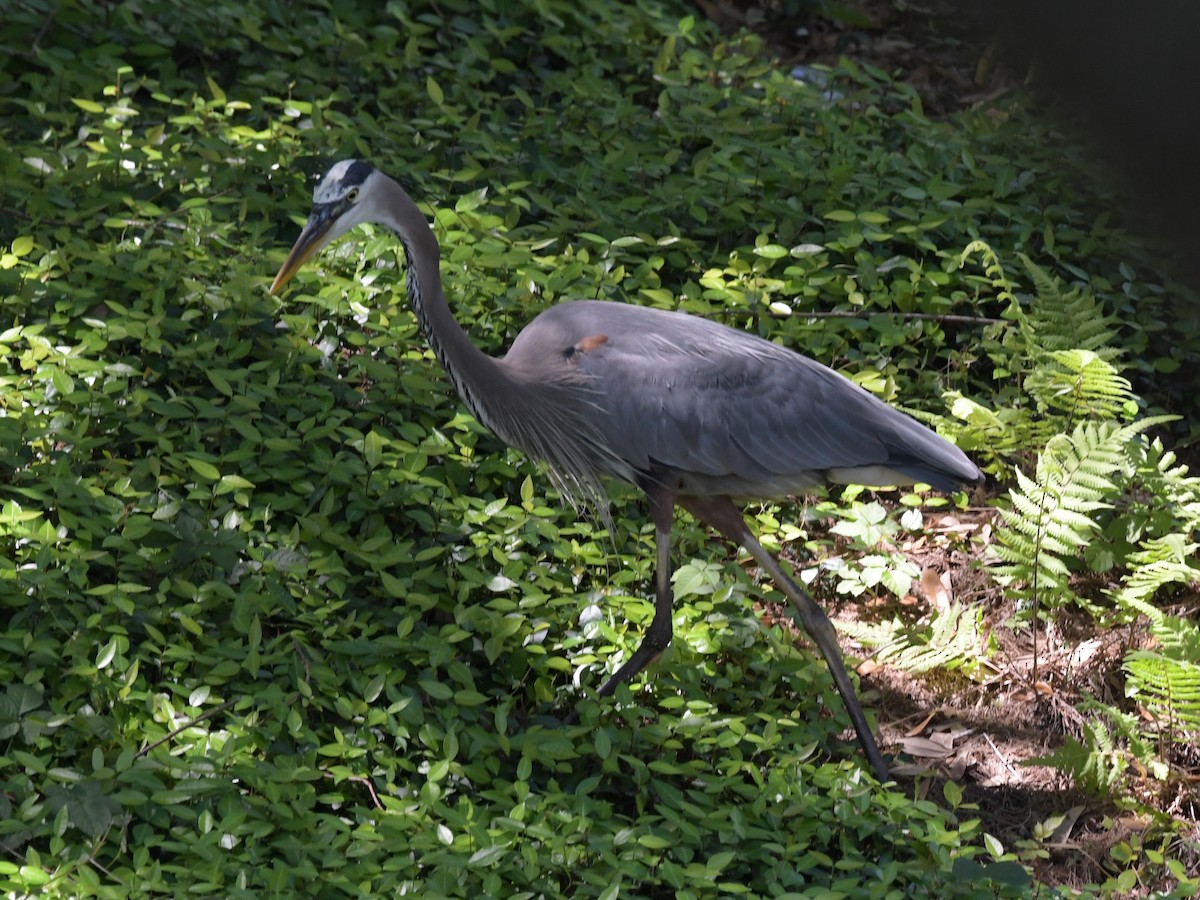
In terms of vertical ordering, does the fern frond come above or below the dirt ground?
above

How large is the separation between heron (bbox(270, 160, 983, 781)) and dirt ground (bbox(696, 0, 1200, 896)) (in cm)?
39

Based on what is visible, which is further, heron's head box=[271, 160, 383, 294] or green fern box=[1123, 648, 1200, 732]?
heron's head box=[271, 160, 383, 294]

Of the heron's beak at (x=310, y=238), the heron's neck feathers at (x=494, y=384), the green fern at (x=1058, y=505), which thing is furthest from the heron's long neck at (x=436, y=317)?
the green fern at (x=1058, y=505)

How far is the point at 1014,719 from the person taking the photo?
4539 mm

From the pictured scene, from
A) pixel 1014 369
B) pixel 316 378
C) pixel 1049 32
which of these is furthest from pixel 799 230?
pixel 1049 32

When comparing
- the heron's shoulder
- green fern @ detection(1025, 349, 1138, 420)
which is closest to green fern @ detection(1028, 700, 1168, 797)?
green fern @ detection(1025, 349, 1138, 420)

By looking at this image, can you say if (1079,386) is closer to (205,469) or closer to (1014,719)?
(1014,719)

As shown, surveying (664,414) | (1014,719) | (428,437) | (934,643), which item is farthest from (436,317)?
(1014,719)

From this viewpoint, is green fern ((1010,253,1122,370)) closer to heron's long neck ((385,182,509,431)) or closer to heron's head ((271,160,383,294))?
heron's long neck ((385,182,509,431))

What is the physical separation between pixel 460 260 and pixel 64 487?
6.27ft

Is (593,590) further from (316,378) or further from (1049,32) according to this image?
(1049,32)

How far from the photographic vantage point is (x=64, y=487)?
163 inches

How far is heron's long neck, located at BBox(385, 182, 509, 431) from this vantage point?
4328mm

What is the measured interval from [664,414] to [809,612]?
769 mm
